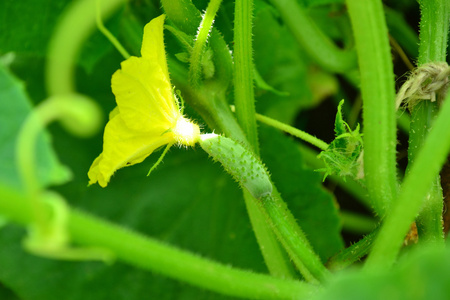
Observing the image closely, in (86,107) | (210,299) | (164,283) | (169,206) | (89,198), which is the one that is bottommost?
(210,299)

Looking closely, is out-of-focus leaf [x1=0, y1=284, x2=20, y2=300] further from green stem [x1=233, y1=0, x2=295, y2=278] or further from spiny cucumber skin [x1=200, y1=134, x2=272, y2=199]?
spiny cucumber skin [x1=200, y1=134, x2=272, y2=199]

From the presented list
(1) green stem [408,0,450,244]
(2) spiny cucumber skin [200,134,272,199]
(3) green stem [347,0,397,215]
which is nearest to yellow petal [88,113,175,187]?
(2) spiny cucumber skin [200,134,272,199]

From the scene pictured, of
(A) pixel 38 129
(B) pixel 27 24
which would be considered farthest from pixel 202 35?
(B) pixel 27 24

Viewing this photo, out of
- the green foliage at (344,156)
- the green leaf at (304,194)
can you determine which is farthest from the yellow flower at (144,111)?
the green leaf at (304,194)

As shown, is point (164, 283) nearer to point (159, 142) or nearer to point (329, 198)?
point (329, 198)

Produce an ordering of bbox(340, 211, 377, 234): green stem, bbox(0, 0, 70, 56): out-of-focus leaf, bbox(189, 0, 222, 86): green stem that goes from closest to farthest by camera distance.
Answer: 1. bbox(189, 0, 222, 86): green stem
2. bbox(0, 0, 70, 56): out-of-focus leaf
3. bbox(340, 211, 377, 234): green stem

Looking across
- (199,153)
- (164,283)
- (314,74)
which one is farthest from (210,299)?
(314,74)

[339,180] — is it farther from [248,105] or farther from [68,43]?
[68,43]
